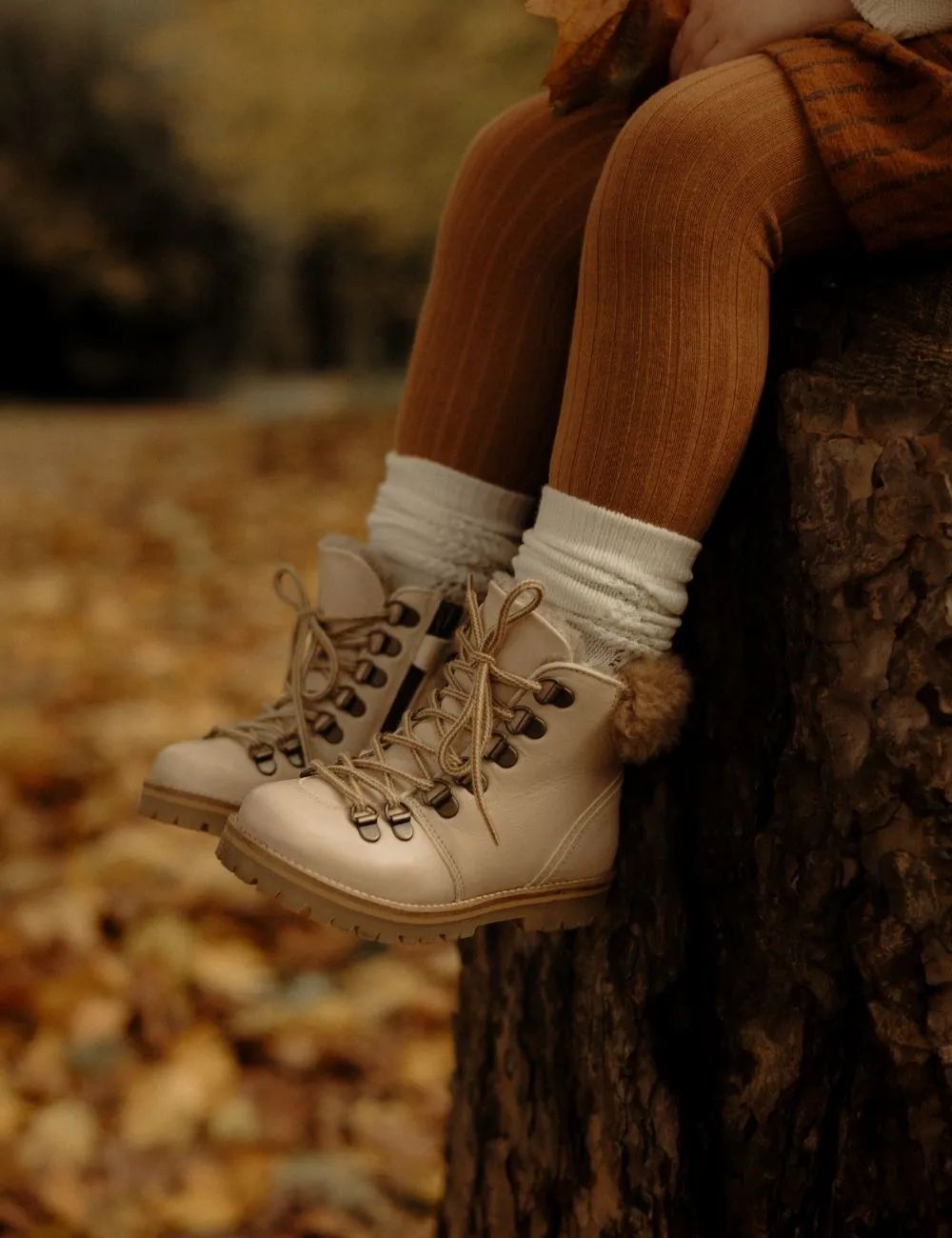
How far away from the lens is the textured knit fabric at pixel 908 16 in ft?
2.60

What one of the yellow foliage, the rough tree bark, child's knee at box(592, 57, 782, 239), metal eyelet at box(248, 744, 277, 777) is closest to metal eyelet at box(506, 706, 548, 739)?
the rough tree bark

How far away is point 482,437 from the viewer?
955 mm

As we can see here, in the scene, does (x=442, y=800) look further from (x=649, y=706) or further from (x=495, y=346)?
(x=495, y=346)

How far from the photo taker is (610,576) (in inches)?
31.2

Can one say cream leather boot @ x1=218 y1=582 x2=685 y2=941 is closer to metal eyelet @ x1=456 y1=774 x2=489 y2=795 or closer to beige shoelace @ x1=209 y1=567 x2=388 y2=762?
metal eyelet @ x1=456 y1=774 x2=489 y2=795

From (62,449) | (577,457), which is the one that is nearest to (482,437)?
(577,457)

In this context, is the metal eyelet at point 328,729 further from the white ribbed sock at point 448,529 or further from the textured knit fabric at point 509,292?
the textured knit fabric at point 509,292

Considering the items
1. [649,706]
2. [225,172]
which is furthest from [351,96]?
[649,706]

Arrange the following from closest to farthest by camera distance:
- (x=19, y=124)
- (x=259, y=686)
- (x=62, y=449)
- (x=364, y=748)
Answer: (x=364, y=748) < (x=259, y=686) < (x=62, y=449) < (x=19, y=124)

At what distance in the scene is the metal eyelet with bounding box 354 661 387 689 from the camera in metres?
0.94

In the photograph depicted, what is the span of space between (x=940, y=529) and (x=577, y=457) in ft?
0.78

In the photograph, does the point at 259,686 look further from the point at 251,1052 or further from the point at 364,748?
the point at 364,748

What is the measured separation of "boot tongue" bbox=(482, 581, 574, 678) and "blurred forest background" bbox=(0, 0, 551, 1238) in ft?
2.41

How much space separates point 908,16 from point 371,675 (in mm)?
602
